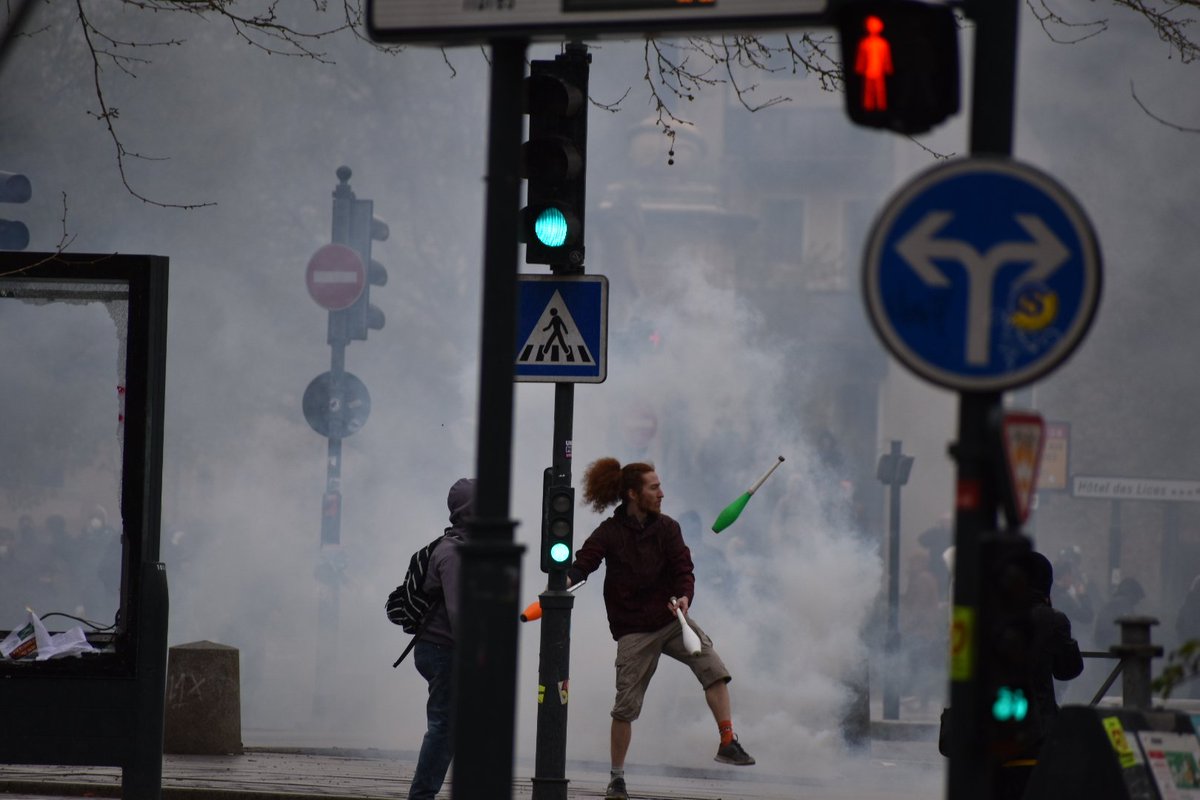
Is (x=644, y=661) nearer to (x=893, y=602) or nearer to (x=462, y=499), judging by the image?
(x=462, y=499)

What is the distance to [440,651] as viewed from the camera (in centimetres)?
757

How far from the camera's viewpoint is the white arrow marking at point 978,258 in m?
3.81

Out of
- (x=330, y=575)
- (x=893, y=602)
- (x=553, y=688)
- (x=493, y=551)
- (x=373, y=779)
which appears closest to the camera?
(x=493, y=551)

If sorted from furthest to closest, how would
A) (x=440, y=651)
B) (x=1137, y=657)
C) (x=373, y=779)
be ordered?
(x=373, y=779), (x=440, y=651), (x=1137, y=657)

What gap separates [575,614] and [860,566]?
305 centimetres

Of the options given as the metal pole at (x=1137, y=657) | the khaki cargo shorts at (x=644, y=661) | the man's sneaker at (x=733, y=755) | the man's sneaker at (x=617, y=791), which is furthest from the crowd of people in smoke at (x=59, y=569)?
the metal pole at (x=1137, y=657)

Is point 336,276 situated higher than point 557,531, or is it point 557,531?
point 336,276

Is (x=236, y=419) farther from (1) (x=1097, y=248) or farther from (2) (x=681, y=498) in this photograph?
(1) (x=1097, y=248)

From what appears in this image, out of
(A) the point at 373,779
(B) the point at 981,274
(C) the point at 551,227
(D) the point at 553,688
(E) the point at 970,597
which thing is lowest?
(A) the point at 373,779

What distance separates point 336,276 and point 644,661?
34.4 feet

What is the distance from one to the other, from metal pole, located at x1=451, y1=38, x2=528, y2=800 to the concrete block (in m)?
7.10

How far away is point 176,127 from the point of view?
92.6ft

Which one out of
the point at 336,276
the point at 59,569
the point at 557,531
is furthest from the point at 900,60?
the point at 336,276

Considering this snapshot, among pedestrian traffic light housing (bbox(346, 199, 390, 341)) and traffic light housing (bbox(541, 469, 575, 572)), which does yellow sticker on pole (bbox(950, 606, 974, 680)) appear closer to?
traffic light housing (bbox(541, 469, 575, 572))
